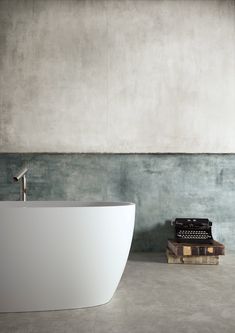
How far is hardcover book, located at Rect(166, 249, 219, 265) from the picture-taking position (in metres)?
3.29

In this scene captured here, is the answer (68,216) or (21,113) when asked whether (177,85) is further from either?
(68,216)

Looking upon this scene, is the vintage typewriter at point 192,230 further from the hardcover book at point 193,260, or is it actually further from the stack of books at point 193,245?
the hardcover book at point 193,260

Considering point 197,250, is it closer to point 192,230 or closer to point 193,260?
point 193,260

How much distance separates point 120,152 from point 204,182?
844mm

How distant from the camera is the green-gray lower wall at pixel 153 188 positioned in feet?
12.6

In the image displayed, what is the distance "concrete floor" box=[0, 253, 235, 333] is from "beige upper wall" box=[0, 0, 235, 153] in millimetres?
1463

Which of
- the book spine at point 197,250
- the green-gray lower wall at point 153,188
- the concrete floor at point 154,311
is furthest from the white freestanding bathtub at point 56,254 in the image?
the green-gray lower wall at point 153,188

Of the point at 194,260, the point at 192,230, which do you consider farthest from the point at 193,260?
the point at 192,230

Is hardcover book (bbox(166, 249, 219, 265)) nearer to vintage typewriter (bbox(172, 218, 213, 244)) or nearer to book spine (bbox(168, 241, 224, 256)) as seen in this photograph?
book spine (bbox(168, 241, 224, 256))

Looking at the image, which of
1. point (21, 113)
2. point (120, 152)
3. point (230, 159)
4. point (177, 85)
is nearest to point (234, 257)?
point (230, 159)

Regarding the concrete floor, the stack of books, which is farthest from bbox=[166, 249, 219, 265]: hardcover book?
the concrete floor

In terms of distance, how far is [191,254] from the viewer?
329 centimetres

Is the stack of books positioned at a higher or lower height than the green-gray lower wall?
lower

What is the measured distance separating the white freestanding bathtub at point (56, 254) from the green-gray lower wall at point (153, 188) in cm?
166
